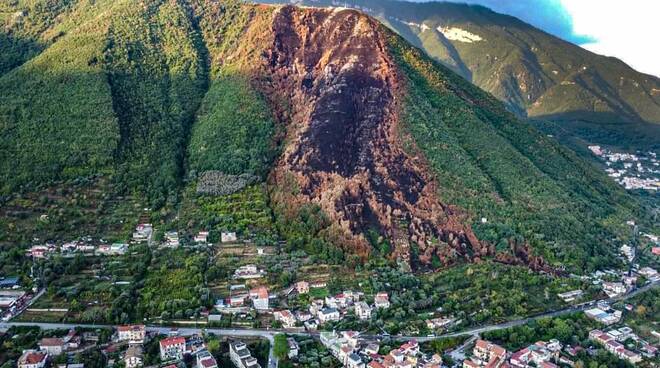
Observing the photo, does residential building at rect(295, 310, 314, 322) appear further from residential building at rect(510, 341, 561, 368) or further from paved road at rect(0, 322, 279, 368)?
residential building at rect(510, 341, 561, 368)

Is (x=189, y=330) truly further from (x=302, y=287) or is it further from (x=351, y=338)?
(x=351, y=338)

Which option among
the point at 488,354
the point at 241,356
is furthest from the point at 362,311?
the point at 241,356

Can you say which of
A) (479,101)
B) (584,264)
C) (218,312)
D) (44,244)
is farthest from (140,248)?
(479,101)

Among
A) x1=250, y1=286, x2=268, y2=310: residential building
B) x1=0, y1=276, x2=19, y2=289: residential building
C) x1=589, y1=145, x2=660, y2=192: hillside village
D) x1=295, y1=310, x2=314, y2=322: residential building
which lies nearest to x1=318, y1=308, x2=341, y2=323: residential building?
x1=295, y1=310, x2=314, y2=322: residential building

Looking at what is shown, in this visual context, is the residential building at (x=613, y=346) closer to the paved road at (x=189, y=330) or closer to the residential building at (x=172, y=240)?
the paved road at (x=189, y=330)

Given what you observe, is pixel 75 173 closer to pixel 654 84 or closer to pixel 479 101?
pixel 479 101
